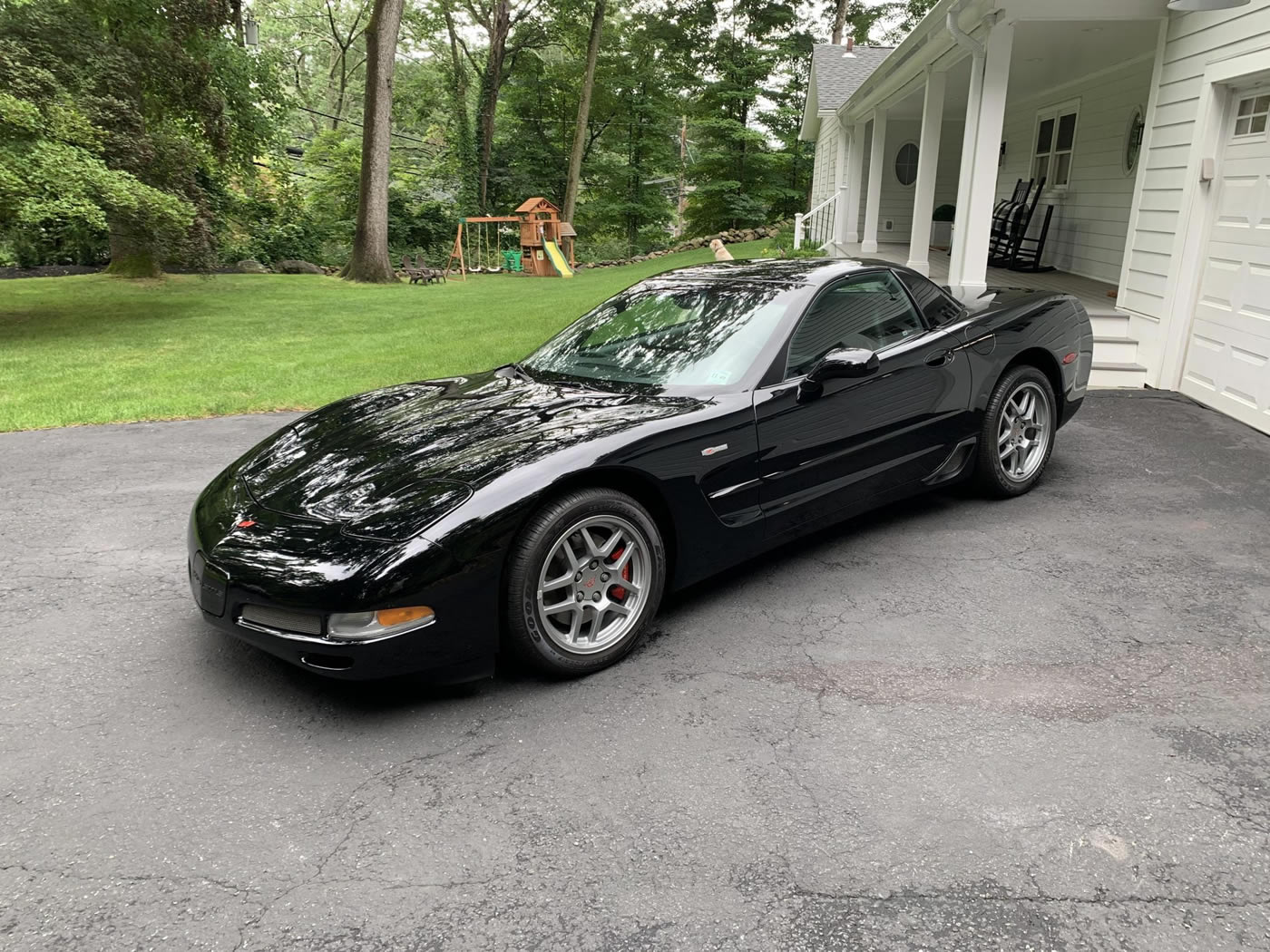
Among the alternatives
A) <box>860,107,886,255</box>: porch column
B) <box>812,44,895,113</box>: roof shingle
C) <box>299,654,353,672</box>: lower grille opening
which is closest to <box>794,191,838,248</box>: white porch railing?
<box>860,107,886,255</box>: porch column

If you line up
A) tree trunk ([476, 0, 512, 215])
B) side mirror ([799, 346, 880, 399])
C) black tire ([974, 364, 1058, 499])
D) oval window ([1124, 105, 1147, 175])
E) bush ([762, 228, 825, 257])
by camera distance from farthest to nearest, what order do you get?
tree trunk ([476, 0, 512, 215])
bush ([762, 228, 825, 257])
oval window ([1124, 105, 1147, 175])
black tire ([974, 364, 1058, 499])
side mirror ([799, 346, 880, 399])

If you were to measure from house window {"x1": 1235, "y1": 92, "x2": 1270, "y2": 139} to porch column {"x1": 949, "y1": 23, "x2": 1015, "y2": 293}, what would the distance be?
6.64 ft

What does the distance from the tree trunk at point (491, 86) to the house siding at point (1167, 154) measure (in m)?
26.5

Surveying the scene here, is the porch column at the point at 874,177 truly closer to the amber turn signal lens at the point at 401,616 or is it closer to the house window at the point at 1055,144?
the house window at the point at 1055,144

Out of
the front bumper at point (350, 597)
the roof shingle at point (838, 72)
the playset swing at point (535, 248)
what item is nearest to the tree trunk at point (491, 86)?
the playset swing at point (535, 248)

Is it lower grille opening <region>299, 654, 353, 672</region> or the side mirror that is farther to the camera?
the side mirror

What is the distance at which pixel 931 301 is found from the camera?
15.2 feet

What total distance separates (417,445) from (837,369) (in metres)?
1.75

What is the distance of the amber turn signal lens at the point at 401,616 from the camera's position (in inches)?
106

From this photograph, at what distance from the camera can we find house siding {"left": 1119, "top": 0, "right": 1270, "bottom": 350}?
6996mm

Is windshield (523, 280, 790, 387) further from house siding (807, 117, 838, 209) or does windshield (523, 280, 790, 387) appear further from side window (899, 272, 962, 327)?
house siding (807, 117, 838, 209)

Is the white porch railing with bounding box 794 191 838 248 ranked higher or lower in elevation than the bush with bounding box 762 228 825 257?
higher

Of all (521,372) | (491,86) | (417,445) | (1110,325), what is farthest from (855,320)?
(491,86)

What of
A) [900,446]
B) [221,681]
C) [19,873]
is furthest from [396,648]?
[900,446]
